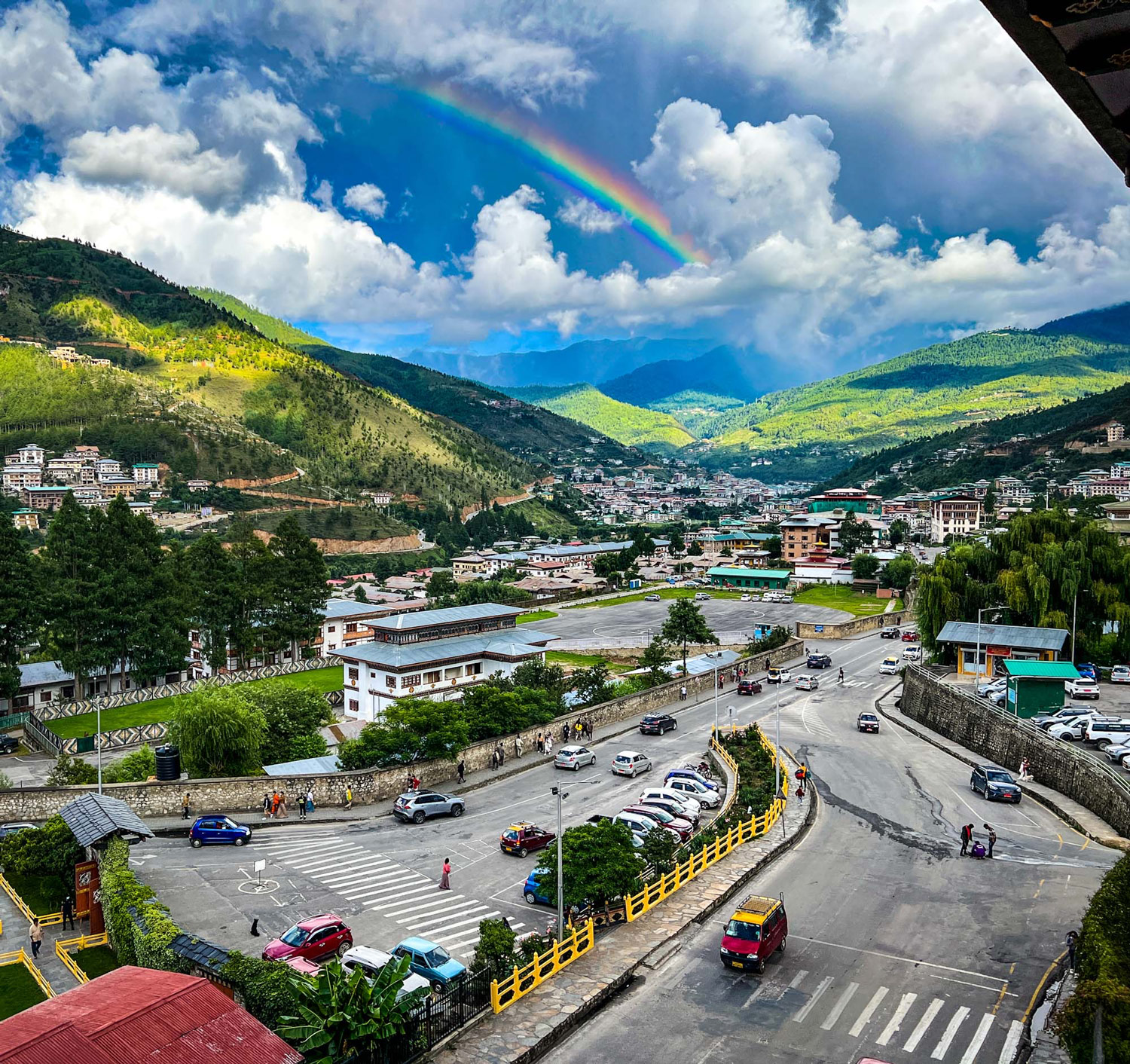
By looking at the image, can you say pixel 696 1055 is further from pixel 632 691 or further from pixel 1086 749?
pixel 632 691

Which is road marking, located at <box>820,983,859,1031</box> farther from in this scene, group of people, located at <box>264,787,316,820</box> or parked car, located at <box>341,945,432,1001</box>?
group of people, located at <box>264,787,316,820</box>

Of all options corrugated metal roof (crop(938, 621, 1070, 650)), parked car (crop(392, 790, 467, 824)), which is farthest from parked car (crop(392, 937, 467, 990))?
corrugated metal roof (crop(938, 621, 1070, 650))

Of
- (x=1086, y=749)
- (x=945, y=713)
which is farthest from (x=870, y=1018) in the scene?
(x=945, y=713)

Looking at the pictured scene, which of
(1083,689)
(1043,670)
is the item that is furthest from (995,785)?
(1083,689)

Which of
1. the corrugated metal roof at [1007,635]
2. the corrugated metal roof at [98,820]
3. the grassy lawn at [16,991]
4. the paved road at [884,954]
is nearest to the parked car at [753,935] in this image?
the paved road at [884,954]

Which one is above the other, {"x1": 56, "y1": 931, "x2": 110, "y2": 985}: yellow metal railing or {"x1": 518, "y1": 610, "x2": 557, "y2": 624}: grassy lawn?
{"x1": 518, "y1": 610, "x2": 557, "y2": 624}: grassy lawn

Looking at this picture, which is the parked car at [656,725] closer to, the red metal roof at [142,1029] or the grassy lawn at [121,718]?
the grassy lawn at [121,718]
